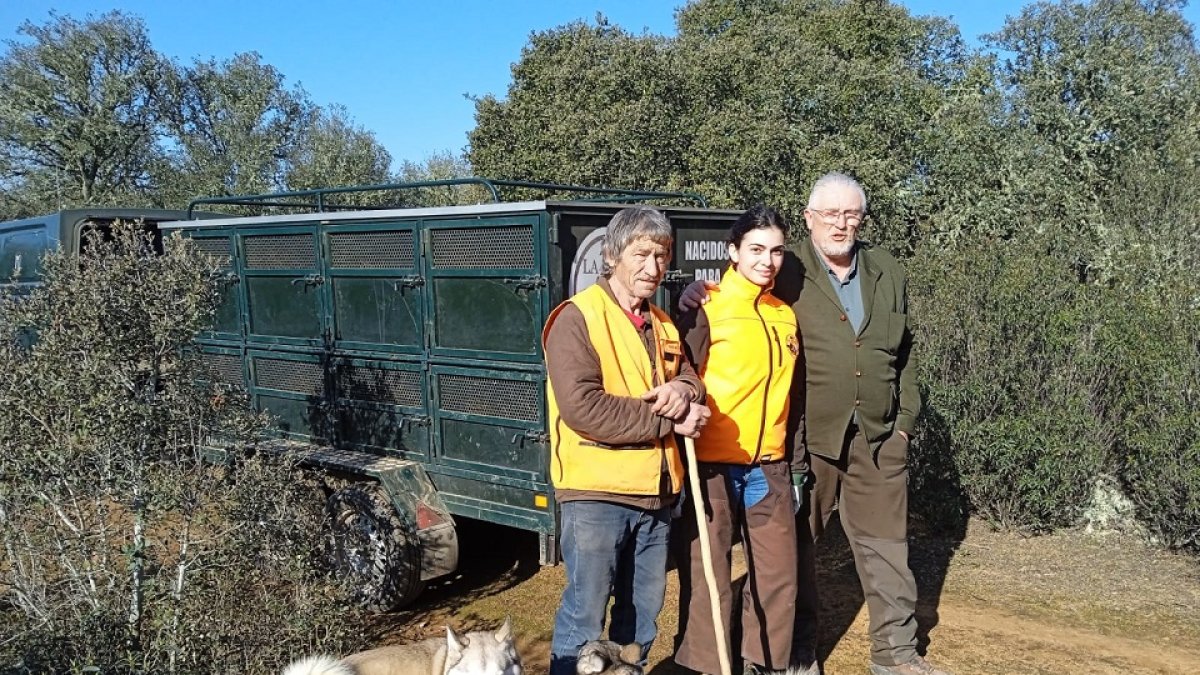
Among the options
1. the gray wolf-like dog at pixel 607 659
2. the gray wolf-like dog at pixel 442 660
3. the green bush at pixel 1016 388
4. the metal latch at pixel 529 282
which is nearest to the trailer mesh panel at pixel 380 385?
the metal latch at pixel 529 282

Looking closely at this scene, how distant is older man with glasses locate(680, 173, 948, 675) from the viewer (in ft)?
13.0

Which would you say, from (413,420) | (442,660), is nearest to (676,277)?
(413,420)

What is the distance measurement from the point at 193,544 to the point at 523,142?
47.1ft

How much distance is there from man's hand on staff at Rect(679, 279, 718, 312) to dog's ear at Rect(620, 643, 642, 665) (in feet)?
4.68

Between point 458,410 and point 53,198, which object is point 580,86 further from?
point 53,198

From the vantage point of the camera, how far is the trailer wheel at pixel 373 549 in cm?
505

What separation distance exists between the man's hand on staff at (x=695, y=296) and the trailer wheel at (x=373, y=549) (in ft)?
7.73

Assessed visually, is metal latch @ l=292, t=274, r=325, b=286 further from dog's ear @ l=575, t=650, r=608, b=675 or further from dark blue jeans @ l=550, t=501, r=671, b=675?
dog's ear @ l=575, t=650, r=608, b=675

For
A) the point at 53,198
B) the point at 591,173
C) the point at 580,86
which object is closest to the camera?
the point at 591,173

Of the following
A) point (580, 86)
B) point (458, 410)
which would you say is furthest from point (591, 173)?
point (458, 410)

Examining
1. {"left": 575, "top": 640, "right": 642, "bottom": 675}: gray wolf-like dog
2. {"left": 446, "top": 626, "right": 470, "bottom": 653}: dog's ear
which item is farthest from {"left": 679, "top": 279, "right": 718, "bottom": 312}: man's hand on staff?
{"left": 446, "top": 626, "right": 470, "bottom": 653}: dog's ear

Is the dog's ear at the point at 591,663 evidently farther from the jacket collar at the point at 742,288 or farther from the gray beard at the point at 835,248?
the gray beard at the point at 835,248

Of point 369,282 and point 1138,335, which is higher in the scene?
point 369,282

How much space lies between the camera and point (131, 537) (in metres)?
3.66
